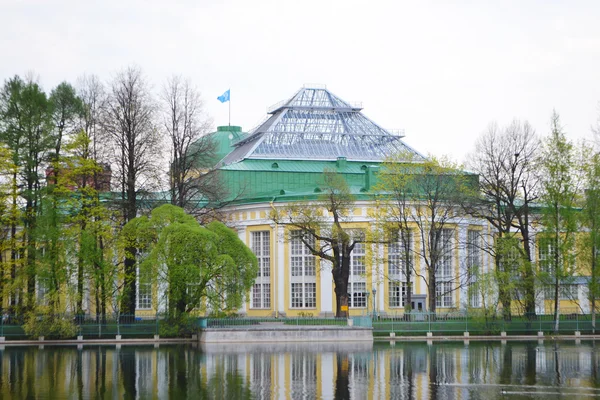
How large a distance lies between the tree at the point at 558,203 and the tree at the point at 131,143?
2746cm

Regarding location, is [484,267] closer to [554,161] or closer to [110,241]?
[554,161]

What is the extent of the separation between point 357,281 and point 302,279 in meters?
4.71

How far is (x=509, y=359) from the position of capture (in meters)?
44.4

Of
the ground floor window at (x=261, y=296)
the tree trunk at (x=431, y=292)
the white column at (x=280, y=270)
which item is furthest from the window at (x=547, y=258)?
→ the ground floor window at (x=261, y=296)

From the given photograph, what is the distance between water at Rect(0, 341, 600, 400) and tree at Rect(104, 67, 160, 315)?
1144 centimetres

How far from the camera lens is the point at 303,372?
38094 mm

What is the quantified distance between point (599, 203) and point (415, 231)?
49.7 ft

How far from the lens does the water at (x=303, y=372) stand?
31.6 m

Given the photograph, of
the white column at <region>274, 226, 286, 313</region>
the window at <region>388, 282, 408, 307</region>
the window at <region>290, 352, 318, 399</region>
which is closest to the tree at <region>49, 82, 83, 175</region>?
the white column at <region>274, 226, 286, 313</region>

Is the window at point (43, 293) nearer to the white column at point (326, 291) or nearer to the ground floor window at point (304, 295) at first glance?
the ground floor window at point (304, 295)

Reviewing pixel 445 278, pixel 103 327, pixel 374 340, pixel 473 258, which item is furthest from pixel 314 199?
pixel 103 327

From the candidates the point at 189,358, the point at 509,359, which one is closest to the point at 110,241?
the point at 189,358

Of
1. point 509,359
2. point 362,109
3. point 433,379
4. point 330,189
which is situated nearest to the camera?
point 433,379

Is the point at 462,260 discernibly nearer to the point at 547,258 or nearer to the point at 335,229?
the point at 547,258
